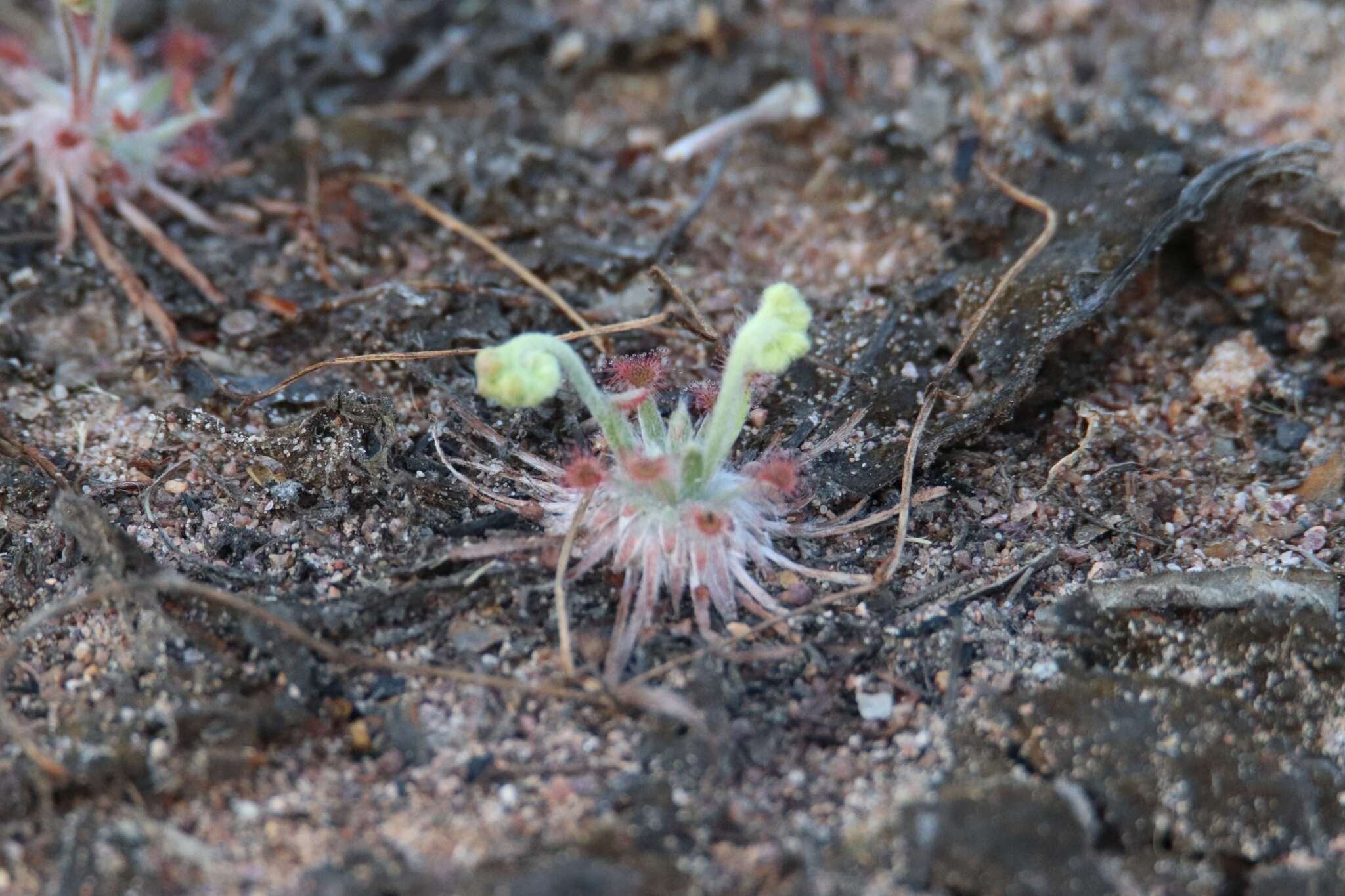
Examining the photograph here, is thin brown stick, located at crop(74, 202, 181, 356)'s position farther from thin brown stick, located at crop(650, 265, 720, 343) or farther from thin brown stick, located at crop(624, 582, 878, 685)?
thin brown stick, located at crop(624, 582, 878, 685)

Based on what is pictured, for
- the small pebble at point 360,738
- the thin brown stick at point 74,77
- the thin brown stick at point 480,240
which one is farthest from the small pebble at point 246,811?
the thin brown stick at point 74,77

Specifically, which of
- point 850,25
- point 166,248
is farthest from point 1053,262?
point 166,248

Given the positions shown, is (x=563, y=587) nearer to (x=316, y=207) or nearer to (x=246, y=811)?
(x=246, y=811)

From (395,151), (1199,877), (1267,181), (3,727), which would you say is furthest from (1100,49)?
(3,727)

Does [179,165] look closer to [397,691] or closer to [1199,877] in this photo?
[397,691]

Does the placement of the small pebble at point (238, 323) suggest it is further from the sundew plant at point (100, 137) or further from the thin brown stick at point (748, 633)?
the thin brown stick at point (748, 633)

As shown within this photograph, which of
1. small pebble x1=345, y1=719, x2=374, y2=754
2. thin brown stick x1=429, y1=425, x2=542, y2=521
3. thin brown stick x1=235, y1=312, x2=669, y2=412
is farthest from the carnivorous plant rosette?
small pebble x1=345, y1=719, x2=374, y2=754
